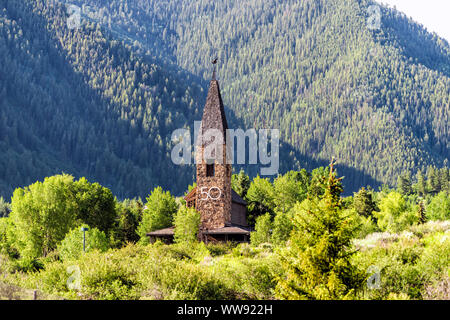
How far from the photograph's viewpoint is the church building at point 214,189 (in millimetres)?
63750

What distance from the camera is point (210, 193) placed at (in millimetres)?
64938

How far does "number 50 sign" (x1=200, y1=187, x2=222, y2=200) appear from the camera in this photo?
64625mm

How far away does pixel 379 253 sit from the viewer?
1098 inches

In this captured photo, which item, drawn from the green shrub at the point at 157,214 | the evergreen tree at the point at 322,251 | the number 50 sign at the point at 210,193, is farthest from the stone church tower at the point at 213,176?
the evergreen tree at the point at 322,251

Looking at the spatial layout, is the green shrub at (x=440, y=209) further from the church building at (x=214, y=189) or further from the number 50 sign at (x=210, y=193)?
the number 50 sign at (x=210, y=193)

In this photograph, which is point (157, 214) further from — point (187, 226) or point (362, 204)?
point (362, 204)

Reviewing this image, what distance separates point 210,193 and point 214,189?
0.74 m

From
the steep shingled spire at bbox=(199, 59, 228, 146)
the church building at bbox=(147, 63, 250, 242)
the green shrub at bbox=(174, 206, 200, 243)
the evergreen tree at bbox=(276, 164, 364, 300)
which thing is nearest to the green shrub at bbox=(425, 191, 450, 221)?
the church building at bbox=(147, 63, 250, 242)

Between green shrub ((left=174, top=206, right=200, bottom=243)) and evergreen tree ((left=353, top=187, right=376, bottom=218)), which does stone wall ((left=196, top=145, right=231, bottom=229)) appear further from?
evergreen tree ((left=353, top=187, right=376, bottom=218))

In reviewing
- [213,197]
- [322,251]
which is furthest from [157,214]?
[322,251]

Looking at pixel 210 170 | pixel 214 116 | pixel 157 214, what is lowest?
pixel 157 214
